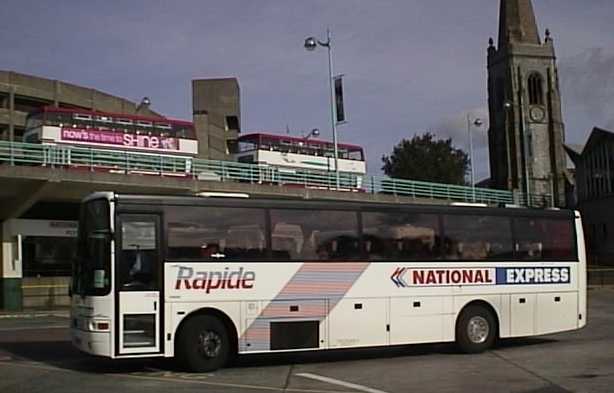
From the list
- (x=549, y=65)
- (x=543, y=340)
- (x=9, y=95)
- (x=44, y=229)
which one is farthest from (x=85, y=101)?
(x=549, y=65)

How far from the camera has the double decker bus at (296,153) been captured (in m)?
57.0

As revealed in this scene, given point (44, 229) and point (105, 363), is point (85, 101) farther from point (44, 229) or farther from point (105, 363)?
point (105, 363)

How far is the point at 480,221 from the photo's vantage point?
57.9 feet

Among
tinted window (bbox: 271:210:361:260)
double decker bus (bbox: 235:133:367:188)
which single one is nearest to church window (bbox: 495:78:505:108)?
double decker bus (bbox: 235:133:367:188)

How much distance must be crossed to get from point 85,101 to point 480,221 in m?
55.5

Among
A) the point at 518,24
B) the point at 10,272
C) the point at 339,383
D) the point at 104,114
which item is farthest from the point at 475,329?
the point at 518,24

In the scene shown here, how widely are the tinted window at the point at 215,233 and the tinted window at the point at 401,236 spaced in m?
2.29

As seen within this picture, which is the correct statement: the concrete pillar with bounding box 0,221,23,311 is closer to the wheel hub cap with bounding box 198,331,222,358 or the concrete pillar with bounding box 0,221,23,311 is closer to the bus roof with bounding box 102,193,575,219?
the bus roof with bounding box 102,193,575,219

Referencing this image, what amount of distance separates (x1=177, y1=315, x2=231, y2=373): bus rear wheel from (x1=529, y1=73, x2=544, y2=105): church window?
106 m

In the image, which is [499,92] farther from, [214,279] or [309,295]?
[214,279]

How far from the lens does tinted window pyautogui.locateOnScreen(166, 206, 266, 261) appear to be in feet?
47.7

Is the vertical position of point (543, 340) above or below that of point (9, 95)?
below

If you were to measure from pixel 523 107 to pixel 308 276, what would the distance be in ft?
337

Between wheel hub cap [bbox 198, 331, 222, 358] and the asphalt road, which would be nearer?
the asphalt road
